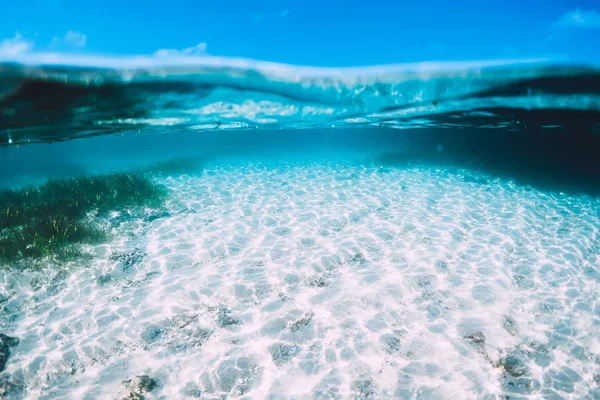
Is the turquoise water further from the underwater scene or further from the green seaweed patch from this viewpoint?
the green seaweed patch

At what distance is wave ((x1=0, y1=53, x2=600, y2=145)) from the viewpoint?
6.78m

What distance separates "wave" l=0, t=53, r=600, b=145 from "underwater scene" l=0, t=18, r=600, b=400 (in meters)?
0.08

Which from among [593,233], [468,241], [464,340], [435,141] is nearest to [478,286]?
[464,340]

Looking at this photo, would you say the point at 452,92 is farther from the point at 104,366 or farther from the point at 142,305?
the point at 104,366

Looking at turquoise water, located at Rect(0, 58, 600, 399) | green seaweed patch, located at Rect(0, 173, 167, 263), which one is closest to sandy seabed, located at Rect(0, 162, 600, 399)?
turquoise water, located at Rect(0, 58, 600, 399)

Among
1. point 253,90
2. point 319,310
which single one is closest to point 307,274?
point 319,310

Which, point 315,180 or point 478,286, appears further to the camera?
point 315,180

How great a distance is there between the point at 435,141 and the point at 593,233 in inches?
1365

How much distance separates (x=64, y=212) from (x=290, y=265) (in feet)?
29.9

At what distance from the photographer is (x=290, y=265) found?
8.05 meters

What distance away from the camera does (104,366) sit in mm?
5012

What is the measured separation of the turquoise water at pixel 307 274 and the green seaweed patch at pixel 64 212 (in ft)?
1.28

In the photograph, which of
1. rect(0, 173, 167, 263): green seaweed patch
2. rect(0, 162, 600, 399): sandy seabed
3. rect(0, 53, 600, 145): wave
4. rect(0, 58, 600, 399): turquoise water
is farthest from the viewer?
rect(0, 173, 167, 263): green seaweed patch

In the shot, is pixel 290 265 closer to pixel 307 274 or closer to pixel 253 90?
pixel 307 274
